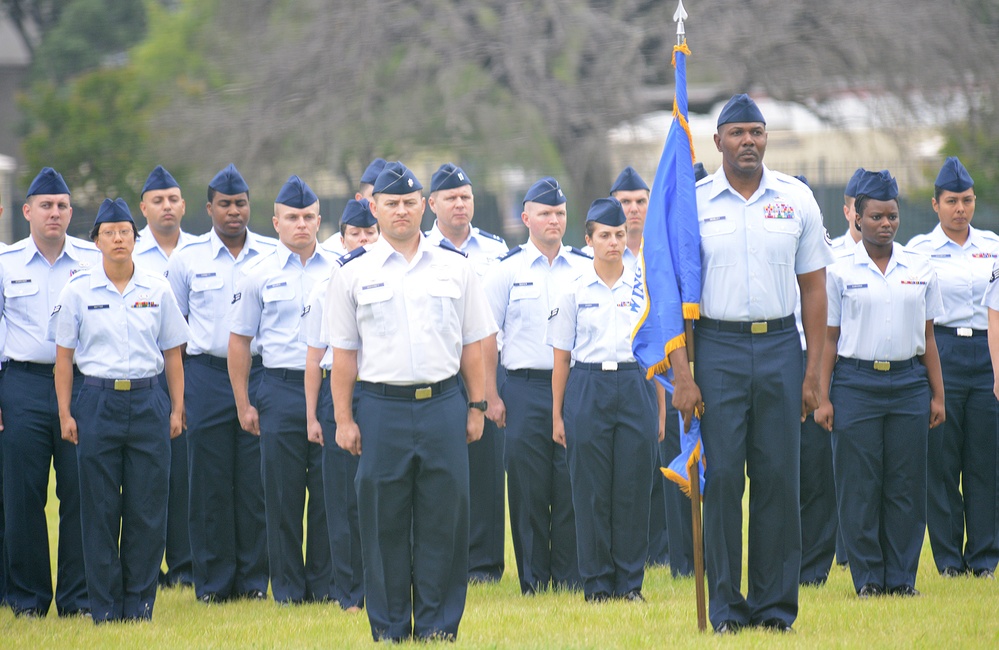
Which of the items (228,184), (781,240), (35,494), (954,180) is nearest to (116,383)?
(35,494)

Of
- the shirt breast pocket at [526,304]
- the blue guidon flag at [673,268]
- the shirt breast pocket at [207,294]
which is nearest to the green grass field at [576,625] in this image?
the blue guidon flag at [673,268]

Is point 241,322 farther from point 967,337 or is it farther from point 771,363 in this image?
point 967,337

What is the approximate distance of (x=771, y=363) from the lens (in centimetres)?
688

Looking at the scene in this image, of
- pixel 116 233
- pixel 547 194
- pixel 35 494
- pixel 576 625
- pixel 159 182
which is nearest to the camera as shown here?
pixel 576 625

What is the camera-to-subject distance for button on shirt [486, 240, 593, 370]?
30.1 feet

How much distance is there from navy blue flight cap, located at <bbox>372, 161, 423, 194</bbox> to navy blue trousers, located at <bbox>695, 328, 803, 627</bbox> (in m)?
1.64

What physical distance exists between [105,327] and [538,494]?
3.01 m

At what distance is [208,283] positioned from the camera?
9266mm

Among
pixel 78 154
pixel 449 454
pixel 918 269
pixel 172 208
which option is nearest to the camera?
pixel 449 454

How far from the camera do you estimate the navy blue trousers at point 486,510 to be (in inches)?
382

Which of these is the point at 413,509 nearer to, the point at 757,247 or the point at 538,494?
the point at 757,247

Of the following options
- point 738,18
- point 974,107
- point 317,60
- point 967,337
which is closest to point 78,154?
point 317,60

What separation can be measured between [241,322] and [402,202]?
231cm

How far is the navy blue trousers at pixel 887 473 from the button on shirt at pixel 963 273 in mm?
1135
